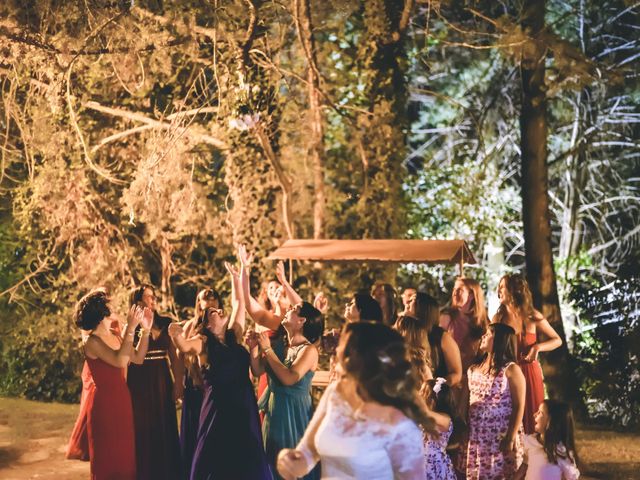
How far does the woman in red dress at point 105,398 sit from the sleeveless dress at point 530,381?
3.35 metres

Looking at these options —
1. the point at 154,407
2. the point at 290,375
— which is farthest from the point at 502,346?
the point at 154,407

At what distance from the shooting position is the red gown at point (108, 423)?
7723 millimetres

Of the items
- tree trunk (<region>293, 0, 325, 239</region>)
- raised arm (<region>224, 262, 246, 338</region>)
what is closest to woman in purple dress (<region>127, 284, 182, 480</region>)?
raised arm (<region>224, 262, 246, 338</region>)

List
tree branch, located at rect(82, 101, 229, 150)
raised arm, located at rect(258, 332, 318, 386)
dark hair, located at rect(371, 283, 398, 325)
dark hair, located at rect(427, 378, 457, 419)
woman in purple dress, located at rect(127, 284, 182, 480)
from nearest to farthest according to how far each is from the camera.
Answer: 1. dark hair, located at rect(427, 378, 457, 419)
2. raised arm, located at rect(258, 332, 318, 386)
3. woman in purple dress, located at rect(127, 284, 182, 480)
4. dark hair, located at rect(371, 283, 398, 325)
5. tree branch, located at rect(82, 101, 229, 150)

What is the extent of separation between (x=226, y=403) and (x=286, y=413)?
48 cm

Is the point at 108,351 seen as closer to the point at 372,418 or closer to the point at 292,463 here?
the point at 292,463

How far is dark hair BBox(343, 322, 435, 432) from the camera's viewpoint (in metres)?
4.40

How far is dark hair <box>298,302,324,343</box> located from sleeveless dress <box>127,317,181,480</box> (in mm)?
2168

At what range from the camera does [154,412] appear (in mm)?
8969

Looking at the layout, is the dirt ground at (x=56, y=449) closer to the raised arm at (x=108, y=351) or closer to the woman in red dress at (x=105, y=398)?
the woman in red dress at (x=105, y=398)

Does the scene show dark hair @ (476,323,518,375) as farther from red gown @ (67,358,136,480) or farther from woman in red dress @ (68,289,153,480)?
red gown @ (67,358,136,480)

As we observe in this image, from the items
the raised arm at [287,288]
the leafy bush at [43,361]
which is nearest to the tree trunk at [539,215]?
the raised arm at [287,288]

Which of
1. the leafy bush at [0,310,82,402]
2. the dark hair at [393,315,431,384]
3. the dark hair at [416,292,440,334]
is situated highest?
the dark hair at [416,292,440,334]

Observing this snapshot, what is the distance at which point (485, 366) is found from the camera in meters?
7.52
